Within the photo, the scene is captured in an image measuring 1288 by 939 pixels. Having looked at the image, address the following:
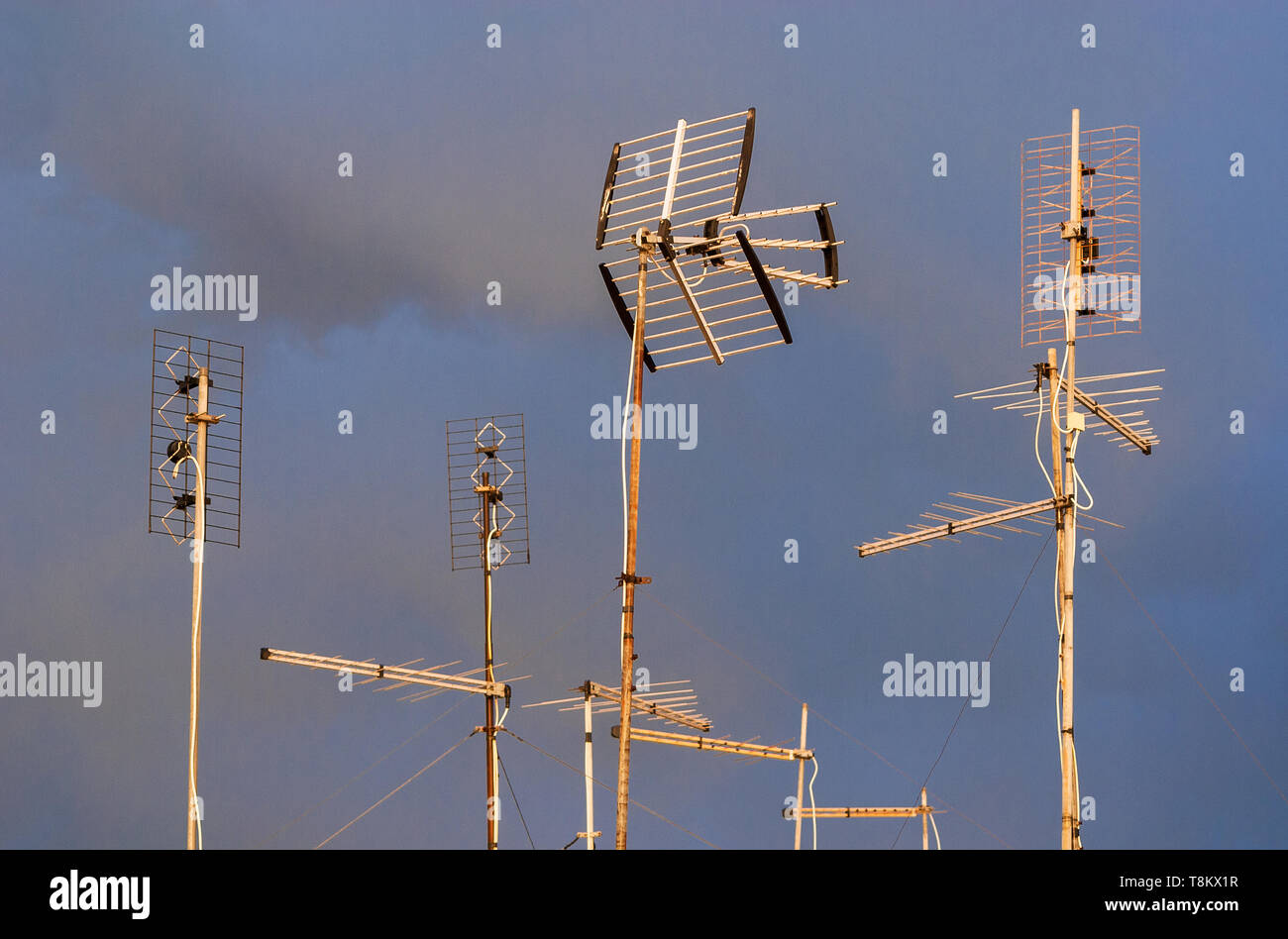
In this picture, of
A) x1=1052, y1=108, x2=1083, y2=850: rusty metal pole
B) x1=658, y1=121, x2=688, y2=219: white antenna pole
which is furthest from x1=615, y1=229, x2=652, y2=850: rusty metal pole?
x1=1052, y1=108, x2=1083, y2=850: rusty metal pole

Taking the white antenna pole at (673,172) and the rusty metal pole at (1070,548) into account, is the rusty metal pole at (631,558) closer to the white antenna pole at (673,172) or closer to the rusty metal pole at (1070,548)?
the white antenna pole at (673,172)

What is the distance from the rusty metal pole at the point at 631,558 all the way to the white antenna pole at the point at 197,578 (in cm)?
492

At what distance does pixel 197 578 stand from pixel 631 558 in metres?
6.01

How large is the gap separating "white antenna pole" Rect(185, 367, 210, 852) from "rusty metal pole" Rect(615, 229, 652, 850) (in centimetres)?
Answer: 492

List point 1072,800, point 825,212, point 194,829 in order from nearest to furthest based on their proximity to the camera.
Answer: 1. point 825,212
2. point 194,829
3. point 1072,800

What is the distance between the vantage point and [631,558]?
64.8 ft

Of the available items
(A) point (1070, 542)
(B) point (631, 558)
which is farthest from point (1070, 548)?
(B) point (631, 558)

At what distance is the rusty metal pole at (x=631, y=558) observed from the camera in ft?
64.6

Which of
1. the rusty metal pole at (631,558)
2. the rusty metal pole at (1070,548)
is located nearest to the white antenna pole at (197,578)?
the rusty metal pole at (631,558)
